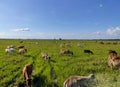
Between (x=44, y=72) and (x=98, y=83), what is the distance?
19.3ft

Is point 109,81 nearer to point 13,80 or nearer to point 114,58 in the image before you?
point 114,58

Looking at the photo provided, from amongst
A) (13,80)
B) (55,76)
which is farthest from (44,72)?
(13,80)

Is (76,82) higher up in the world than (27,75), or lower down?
higher up

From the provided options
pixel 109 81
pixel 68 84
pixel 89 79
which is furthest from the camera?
pixel 109 81

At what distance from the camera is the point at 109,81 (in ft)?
44.7

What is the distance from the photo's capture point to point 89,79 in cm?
1242

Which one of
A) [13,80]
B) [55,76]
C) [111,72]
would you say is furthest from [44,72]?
[111,72]

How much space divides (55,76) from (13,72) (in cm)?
411

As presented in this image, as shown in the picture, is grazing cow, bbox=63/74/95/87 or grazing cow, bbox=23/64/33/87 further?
grazing cow, bbox=23/64/33/87

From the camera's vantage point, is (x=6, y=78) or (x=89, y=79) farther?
(x=6, y=78)

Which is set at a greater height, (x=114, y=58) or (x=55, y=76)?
(x=114, y=58)

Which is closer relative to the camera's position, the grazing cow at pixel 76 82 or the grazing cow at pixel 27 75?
the grazing cow at pixel 76 82

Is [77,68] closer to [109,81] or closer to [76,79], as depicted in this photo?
[109,81]

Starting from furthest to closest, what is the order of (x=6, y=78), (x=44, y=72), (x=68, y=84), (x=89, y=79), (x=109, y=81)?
1. (x=44, y=72)
2. (x=6, y=78)
3. (x=109, y=81)
4. (x=89, y=79)
5. (x=68, y=84)
